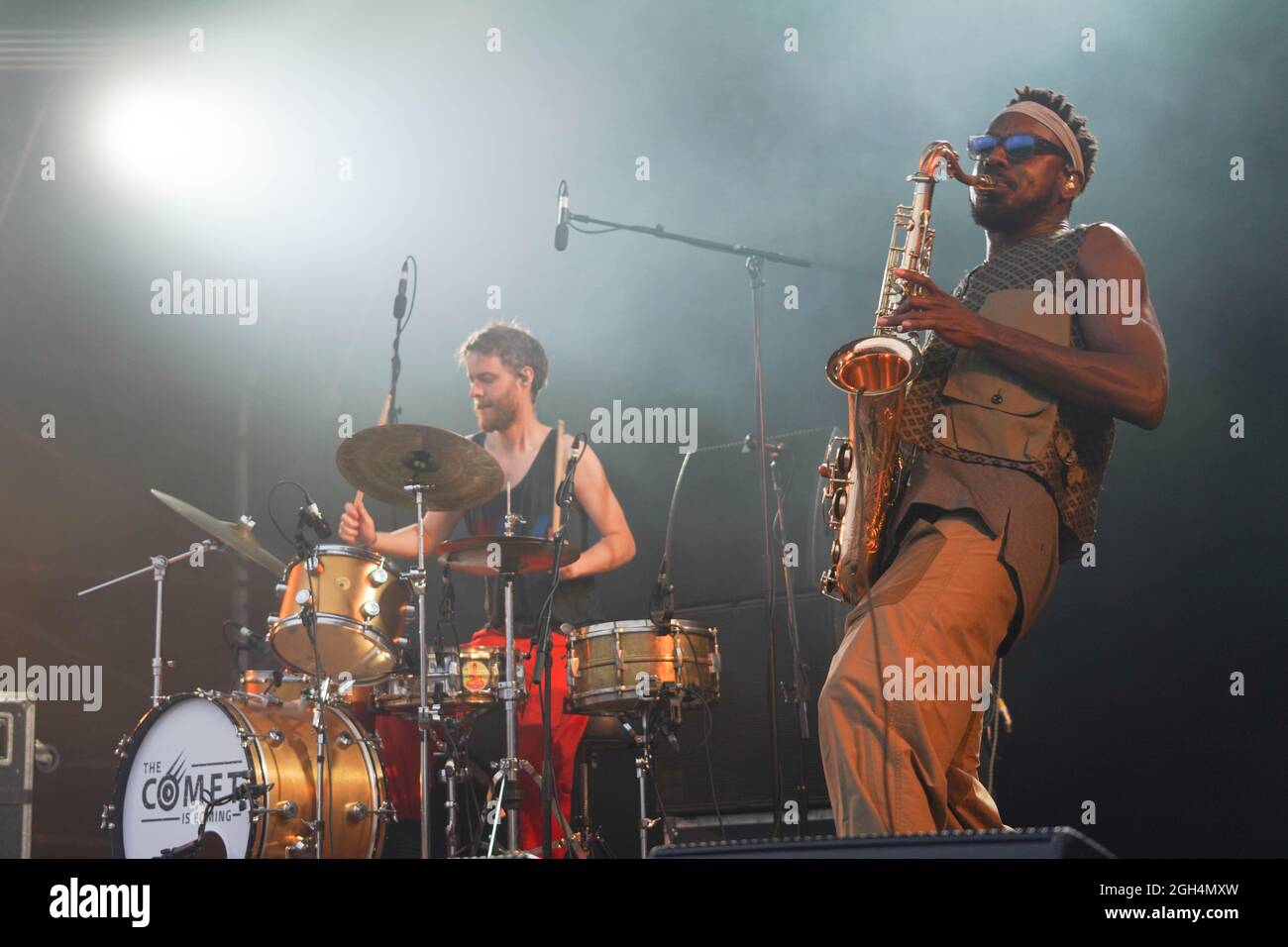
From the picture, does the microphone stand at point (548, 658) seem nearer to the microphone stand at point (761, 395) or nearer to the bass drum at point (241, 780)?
the microphone stand at point (761, 395)

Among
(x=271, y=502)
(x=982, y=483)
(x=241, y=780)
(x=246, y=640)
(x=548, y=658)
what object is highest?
(x=271, y=502)

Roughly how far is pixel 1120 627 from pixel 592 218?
306 centimetres

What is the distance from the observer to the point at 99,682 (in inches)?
265

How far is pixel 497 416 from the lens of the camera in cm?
677

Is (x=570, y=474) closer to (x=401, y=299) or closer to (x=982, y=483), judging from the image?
(x=401, y=299)

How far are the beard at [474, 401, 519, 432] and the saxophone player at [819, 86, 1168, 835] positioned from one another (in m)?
3.49

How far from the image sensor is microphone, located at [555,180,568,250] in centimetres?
654

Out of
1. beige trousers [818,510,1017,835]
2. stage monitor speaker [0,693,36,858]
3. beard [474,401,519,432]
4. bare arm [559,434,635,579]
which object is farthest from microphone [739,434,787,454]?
stage monitor speaker [0,693,36,858]

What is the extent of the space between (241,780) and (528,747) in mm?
1219

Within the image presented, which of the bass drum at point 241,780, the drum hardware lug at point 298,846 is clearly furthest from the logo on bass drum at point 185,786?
the drum hardware lug at point 298,846

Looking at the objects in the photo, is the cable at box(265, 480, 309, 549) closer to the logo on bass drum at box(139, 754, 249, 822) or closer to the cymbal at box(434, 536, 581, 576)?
the cymbal at box(434, 536, 581, 576)

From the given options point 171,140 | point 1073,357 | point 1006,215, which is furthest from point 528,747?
point 171,140

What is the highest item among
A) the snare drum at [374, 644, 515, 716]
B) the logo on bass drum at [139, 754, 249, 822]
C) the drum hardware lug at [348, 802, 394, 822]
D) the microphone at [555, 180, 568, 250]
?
the microphone at [555, 180, 568, 250]
